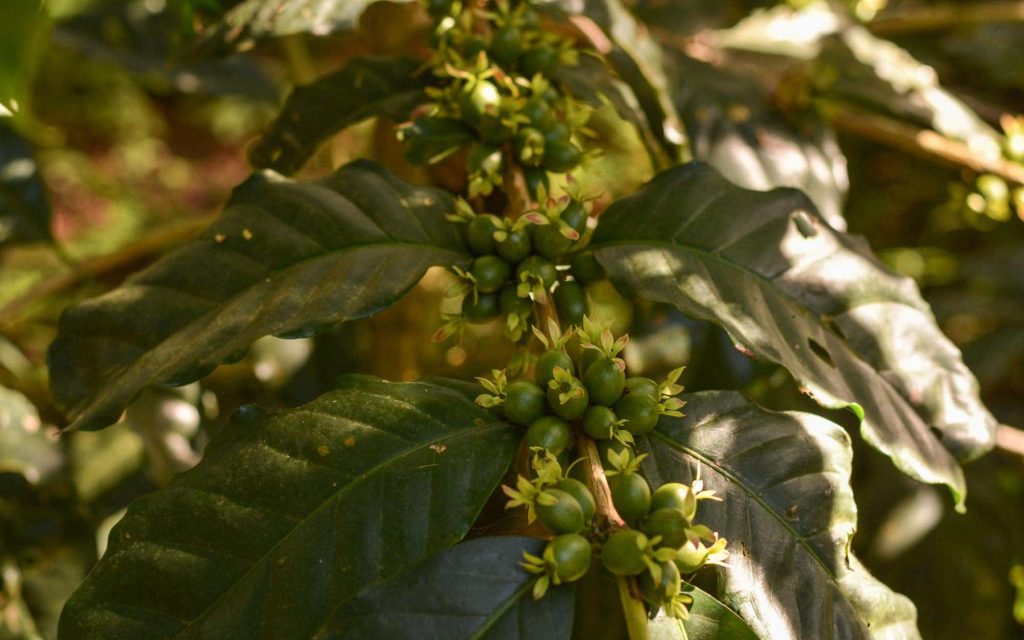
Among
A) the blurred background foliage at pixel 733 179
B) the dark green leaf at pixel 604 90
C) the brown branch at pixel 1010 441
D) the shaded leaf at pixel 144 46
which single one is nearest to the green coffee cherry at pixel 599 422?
the blurred background foliage at pixel 733 179

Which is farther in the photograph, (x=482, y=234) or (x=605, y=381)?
(x=482, y=234)

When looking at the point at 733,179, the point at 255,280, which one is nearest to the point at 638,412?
the point at 255,280

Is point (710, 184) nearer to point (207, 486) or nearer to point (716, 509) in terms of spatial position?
point (716, 509)

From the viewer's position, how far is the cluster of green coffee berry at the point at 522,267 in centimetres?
79

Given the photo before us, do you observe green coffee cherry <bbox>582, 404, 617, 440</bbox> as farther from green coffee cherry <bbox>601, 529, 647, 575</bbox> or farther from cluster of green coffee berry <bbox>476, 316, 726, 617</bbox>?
green coffee cherry <bbox>601, 529, 647, 575</bbox>

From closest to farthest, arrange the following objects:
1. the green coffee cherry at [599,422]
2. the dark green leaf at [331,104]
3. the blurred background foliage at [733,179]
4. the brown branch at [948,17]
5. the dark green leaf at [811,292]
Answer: the green coffee cherry at [599,422]
the dark green leaf at [811,292]
the dark green leaf at [331,104]
the blurred background foliage at [733,179]
the brown branch at [948,17]

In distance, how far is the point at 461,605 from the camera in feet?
1.92

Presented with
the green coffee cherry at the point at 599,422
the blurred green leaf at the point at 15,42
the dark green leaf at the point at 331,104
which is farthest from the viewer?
the dark green leaf at the point at 331,104

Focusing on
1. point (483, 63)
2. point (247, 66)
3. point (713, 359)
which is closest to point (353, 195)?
point (483, 63)

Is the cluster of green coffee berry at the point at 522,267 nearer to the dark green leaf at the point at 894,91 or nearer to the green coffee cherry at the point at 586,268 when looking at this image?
the green coffee cherry at the point at 586,268

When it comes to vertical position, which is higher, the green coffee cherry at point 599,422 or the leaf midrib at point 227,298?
the leaf midrib at point 227,298

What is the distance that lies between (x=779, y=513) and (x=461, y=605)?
282 millimetres

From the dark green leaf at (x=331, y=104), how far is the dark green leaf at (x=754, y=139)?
44 cm

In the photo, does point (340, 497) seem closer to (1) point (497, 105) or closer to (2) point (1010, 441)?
(1) point (497, 105)
